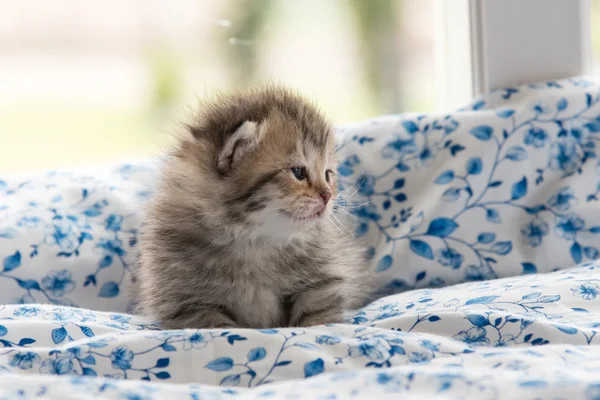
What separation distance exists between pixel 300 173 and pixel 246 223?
10cm

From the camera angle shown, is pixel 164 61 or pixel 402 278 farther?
pixel 164 61

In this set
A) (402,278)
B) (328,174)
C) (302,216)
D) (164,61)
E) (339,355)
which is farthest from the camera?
(164,61)

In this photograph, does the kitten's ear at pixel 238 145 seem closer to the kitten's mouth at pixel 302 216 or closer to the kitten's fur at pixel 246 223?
the kitten's fur at pixel 246 223

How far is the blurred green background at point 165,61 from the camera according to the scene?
1993mm

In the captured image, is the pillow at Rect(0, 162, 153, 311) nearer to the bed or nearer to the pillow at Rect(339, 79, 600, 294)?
the bed

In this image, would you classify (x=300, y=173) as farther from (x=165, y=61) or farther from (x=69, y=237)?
(x=165, y=61)

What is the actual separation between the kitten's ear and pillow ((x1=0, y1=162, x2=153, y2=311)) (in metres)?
0.45

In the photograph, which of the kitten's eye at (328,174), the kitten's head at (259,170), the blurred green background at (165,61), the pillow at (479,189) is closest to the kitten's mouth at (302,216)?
the kitten's head at (259,170)

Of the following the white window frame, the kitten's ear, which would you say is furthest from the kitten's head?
the white window frame

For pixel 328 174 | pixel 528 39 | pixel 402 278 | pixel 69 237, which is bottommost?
pixel 402 278

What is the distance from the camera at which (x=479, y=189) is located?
1.49m

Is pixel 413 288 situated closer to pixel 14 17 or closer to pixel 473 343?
pixel 473 343

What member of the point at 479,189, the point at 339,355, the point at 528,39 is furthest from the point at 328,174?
the point at 528,39

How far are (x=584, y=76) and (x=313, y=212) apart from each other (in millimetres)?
964
